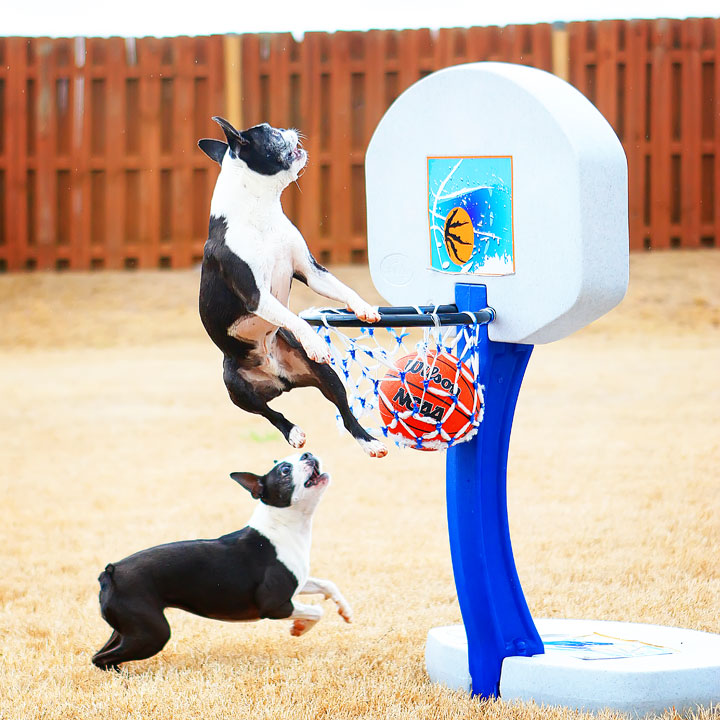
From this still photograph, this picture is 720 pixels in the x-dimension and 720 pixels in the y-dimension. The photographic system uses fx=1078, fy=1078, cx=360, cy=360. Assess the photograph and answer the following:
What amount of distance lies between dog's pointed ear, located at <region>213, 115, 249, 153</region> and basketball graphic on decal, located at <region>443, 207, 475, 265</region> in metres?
0.74

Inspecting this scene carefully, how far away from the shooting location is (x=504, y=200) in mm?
2783

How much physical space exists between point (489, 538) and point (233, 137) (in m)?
1.37

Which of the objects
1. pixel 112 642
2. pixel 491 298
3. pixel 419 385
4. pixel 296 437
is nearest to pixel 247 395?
pixel 296 437

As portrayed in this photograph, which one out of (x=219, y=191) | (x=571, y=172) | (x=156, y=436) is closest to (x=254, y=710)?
(x=219, y=191)

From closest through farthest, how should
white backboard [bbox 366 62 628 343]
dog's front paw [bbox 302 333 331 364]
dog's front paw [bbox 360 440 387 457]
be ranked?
dog's front paw [bbox 302 333 331 364] < dog's front paw [bbox 360 440 387 457] < white backboard [bbox 366 62 628 343]

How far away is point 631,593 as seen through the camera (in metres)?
4.15

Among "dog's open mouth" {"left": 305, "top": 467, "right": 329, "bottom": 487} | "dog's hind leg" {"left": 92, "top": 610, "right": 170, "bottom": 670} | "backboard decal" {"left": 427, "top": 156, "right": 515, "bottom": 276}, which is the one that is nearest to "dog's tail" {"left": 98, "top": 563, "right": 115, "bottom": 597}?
"dog's hind leg" {"left": 92, "top": 610, "right": 170, "bottom": 670}

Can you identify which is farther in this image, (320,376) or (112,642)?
(112,642)

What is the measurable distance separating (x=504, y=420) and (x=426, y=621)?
1239 mm

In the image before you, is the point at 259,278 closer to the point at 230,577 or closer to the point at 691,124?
the point at 230,577

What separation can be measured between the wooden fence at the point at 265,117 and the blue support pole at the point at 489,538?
29.7ft

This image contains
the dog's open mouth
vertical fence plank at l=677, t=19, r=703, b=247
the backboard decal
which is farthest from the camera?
vertical fence plank at l=677, t=19, r=703, b=247

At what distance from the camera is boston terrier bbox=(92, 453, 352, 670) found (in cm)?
325

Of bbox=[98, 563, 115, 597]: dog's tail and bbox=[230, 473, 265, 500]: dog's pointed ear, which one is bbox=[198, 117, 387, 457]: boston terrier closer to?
bbox=[230, 473, 265, 500]: dog's pointed ear
